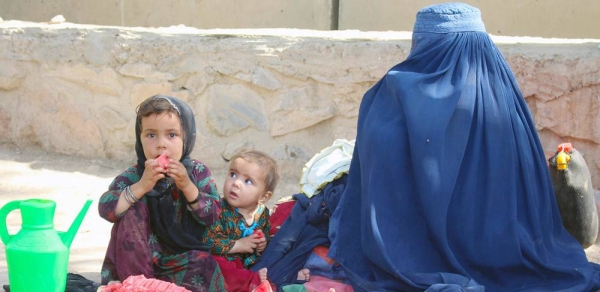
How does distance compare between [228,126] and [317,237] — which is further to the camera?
[228,126]

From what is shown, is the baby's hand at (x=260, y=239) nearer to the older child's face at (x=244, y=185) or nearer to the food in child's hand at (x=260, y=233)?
the food in child's hand at (x=260, y=233)

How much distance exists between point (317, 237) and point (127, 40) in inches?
88.7

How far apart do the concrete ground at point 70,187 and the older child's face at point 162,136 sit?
859 millimetres

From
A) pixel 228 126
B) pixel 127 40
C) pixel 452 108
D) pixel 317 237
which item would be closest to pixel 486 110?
pixel 452 108

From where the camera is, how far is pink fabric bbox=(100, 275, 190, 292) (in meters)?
3.22

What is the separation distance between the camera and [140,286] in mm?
3242

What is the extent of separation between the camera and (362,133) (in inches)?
132

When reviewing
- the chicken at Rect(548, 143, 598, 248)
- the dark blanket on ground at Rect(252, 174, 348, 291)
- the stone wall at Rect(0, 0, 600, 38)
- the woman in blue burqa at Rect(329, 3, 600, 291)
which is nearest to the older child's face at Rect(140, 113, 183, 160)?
the dark blanket on ground at Rect(252, 174, 348, 291)

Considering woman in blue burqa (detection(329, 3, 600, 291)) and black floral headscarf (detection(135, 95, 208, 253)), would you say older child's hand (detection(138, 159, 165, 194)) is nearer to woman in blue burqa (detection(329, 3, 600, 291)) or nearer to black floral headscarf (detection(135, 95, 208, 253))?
black floral headscarf (detection(135, 95, 208, 253))

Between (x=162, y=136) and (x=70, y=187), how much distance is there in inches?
78.6

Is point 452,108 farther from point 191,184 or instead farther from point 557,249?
point 191,184

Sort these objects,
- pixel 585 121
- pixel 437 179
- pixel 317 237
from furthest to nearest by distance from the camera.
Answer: pixel 585 121, pixel 317 237, pixel 437 179

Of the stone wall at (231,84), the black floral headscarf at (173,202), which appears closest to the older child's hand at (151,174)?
the black floral headscarf at (173,202)

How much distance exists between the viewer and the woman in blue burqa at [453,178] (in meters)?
3.18
